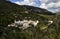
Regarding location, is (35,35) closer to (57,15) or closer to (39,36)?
(39,36)

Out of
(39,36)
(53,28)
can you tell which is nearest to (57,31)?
(53,28)

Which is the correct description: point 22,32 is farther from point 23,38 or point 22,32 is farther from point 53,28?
point 53,28

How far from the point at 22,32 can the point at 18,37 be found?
1.27ft

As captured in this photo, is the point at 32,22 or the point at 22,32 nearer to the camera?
the point at 22,32

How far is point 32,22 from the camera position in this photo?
11.1 meters

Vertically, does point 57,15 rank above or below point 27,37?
above

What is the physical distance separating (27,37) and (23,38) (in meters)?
0.22

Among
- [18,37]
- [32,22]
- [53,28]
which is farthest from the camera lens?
[32,22]

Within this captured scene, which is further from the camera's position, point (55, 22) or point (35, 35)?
point (55, 22)

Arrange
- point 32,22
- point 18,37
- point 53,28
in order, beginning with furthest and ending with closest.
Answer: point 32,22 → point 53,28 → point 18,37

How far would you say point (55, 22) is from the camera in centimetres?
1088

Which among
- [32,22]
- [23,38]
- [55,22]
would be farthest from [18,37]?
[55,22]

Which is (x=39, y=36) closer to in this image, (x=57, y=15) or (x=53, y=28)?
(x=53, y=28)

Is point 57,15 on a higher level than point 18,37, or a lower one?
higher
